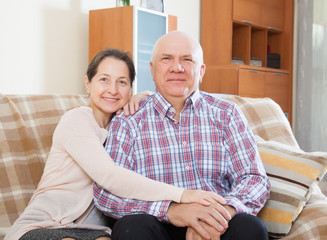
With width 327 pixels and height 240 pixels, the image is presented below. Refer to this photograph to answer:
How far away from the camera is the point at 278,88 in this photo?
213 inches

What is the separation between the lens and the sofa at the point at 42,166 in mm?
1632

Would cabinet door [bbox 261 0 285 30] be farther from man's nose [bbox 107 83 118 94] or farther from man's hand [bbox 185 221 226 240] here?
Answer: man's hand [bbox 185 221 226 240]

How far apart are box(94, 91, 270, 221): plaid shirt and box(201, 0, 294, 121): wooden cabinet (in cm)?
306

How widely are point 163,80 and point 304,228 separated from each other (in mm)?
789

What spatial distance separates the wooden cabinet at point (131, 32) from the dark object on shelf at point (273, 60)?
6.86ft

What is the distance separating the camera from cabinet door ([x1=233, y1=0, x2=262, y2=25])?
4.90 metres

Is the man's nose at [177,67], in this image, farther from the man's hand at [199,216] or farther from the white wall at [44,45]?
the white wall at [44,45]

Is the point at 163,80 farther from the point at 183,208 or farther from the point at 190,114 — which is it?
the point at 183,208

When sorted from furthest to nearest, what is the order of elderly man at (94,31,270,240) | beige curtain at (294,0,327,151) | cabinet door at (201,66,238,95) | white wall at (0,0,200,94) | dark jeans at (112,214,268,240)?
beige curtain at (294,0,327,151) → cabinet door at (201,66,238,95) → white wall at (0,0,200,94) → elderly man at (94,31,270,240) → dark jeans at (112,214,268,240)

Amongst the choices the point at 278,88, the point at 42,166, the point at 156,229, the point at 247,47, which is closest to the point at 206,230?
the point at 156,229

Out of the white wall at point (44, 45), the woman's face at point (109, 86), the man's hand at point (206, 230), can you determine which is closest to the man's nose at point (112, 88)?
the woman's face at point (109, 86)

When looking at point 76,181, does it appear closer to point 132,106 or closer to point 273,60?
point 132,106

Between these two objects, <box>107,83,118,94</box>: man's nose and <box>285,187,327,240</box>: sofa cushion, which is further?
<box>107,83,118,94</box>: man's nose

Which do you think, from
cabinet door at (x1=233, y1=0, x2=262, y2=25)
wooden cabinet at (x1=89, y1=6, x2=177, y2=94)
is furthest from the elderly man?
cabinet door at (x1=233, y1=0, x2=262, y2=25)
